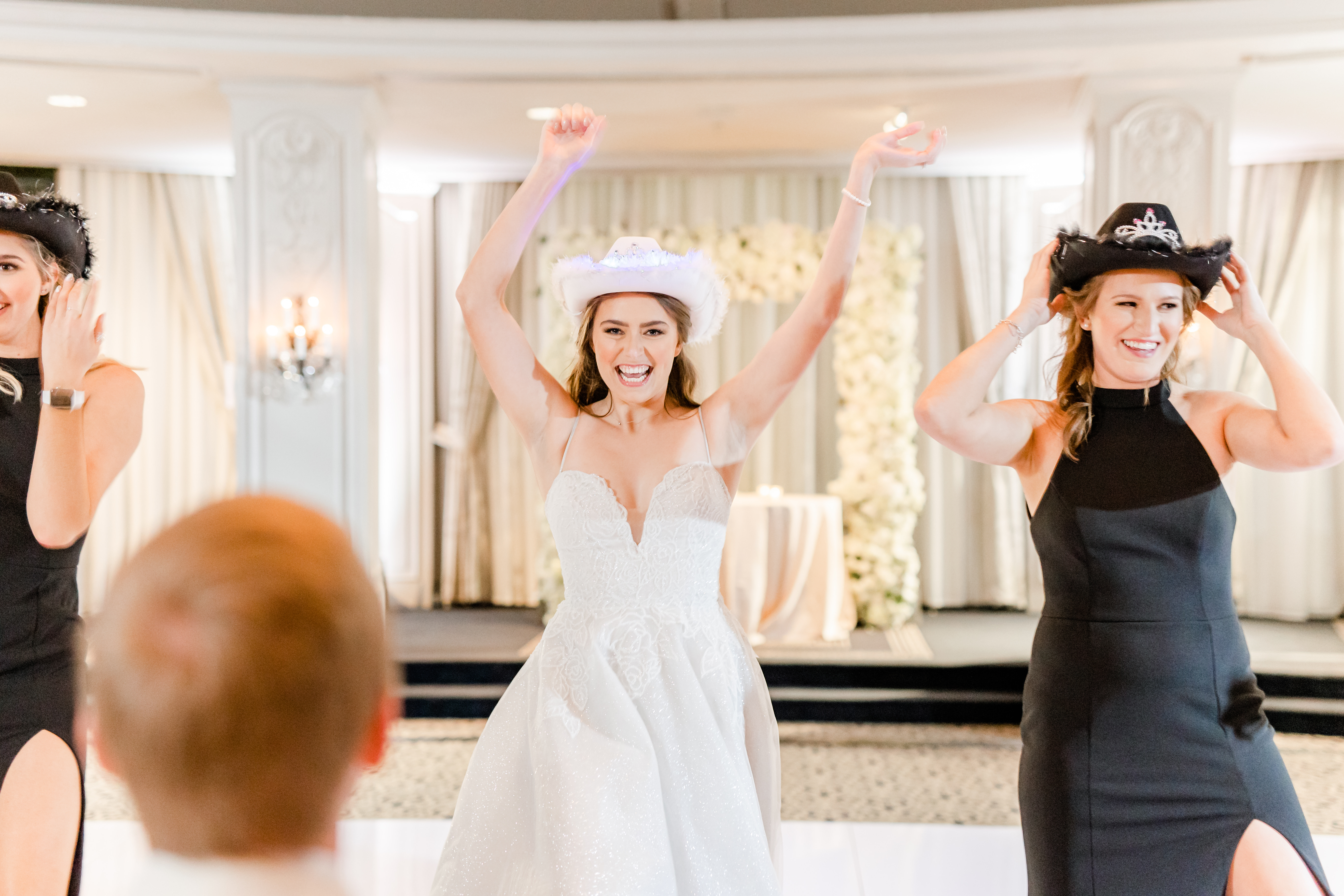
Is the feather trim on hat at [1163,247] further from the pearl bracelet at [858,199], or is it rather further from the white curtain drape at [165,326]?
the white curtain drape at [165,326]

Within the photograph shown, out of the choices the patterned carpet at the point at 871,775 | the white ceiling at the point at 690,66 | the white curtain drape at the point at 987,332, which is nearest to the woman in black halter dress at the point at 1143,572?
the patterned carpet at the point at 871,775

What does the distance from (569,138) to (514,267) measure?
0.30 metres

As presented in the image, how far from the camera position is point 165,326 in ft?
27.5

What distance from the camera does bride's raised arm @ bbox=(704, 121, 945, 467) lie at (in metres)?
2.41

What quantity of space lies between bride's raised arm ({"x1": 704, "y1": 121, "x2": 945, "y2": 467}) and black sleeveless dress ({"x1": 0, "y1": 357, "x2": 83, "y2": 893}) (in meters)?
1.42

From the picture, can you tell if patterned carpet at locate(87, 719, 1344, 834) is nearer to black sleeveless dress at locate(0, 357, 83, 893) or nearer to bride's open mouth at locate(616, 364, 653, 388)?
black sleeveless dress at locate(0, 357, 83, 893)

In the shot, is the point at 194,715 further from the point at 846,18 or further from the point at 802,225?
the point at 802,225

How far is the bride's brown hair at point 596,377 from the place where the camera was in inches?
103

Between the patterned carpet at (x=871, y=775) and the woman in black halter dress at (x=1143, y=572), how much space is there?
246cm

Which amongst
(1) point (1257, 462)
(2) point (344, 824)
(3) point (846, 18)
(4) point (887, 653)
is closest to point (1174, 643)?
(1) point (1257, 462)

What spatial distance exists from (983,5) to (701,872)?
16.9ft

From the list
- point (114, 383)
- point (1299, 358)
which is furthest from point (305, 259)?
point (1299, 358)

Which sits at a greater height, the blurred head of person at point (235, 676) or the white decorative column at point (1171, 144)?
the white decorative column at point (1171, 144)

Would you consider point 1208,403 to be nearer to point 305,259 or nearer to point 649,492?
point 649,492
